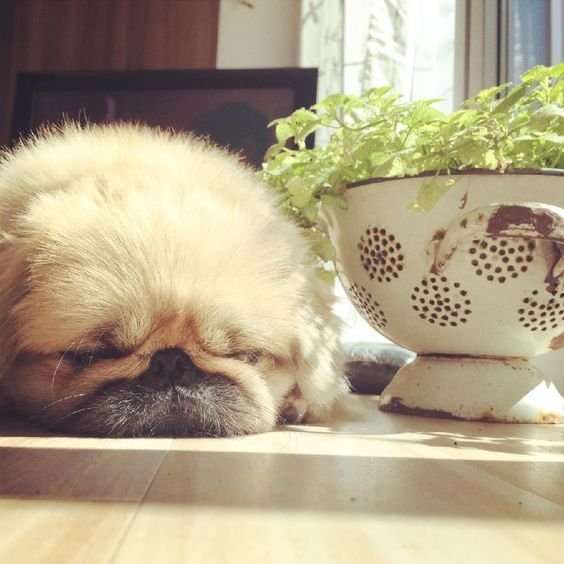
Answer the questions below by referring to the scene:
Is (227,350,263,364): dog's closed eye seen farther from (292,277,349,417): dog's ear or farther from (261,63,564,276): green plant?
(261,63,564,276): green plant

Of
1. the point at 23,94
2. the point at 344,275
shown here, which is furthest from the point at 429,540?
the point at 23,94

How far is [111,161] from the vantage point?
1287mm

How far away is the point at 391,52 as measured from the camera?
269cm

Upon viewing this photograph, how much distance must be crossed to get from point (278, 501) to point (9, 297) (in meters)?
0.66

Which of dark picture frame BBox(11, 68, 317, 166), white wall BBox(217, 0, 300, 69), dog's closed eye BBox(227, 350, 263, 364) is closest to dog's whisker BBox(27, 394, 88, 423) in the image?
dog's closed eye BBox(227, 350, 263, 364)

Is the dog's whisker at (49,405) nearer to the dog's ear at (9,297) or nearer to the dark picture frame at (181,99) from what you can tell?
the dog's ear at (9,297)

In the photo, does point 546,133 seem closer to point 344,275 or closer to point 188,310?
point 344,275

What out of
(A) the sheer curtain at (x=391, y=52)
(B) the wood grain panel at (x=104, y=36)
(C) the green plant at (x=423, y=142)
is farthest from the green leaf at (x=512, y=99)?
(B) the wood grain panel at (x=104, y=36)

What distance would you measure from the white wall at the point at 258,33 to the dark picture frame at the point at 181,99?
0.62 m

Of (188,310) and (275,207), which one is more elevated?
(275,207)

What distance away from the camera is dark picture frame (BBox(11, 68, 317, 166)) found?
2793mm

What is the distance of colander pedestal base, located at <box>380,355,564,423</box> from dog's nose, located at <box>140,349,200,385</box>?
0.46m

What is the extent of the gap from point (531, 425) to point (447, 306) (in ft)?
0.83

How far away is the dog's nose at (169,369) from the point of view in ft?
3.44
